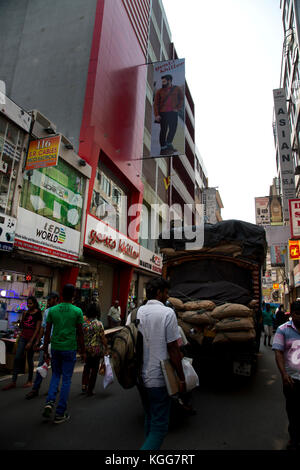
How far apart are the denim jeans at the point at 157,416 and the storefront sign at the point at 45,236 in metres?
7.90

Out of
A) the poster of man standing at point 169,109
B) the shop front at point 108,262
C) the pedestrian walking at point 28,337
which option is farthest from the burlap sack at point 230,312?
the poster of man standing at point 169,109

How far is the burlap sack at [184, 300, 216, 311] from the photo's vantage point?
216 inches

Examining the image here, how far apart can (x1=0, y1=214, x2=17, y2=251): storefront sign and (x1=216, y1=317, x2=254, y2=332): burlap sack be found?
6.60 m

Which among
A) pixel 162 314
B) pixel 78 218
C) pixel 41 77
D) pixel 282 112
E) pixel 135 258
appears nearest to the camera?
pixel 162 314

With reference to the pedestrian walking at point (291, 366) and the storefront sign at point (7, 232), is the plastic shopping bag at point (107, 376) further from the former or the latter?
the storefront sign at point (7, 232)

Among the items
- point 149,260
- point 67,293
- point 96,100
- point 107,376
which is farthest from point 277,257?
point 67,293

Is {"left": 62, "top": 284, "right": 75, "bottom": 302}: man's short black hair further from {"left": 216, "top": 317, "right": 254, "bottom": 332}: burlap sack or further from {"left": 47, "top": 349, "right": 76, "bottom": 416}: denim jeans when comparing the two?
{"left": 216, "top": 317, "right": 254, "bottom": 332}: burlap sack

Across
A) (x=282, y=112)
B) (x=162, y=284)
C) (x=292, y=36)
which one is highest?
(x=292, y=36)

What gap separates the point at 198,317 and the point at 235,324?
2.13 ft

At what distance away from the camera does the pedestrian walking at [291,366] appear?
3.33 m

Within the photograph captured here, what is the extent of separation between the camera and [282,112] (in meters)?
19.8
